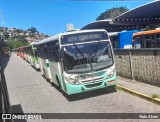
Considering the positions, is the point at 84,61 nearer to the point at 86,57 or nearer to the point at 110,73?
the point at 86,57

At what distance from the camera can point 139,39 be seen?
2091 centimetres

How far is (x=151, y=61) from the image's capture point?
11008 mm

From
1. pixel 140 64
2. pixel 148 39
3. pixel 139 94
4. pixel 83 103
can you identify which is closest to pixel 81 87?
pixel 83 103

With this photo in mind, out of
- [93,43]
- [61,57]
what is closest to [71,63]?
[61,57]

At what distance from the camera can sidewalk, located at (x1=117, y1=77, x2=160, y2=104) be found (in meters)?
9.48

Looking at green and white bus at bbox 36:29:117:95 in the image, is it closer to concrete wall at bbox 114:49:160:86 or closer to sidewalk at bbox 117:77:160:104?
sidewalk at bbox 117:77:160:104

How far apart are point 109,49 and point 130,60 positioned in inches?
94.4

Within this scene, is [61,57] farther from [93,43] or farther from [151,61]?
[151,61]

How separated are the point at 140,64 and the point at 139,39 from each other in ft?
30.6

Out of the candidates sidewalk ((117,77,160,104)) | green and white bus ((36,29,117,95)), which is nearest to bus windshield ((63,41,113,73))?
green and white bus ((36,29,117,95))

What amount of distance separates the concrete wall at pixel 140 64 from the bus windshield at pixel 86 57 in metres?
1.73

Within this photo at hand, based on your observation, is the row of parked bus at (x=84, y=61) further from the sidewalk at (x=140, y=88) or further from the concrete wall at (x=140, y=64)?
the concrete wall at (x=140, y=64)

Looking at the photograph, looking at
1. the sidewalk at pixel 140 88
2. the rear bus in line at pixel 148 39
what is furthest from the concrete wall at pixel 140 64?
the rear bus in line at pixel 148 39

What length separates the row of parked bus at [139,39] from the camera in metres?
18.2
